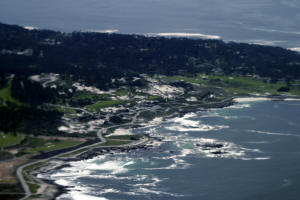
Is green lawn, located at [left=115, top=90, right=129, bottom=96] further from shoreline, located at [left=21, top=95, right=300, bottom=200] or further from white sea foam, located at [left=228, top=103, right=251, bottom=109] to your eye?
white sea foam, located at [left=228, top=103, right=251, bottom=109]

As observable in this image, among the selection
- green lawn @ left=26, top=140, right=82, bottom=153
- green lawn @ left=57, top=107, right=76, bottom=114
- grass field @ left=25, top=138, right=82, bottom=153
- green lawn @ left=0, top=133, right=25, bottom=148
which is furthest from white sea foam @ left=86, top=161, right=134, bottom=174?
green lawn @ left=57, top=107, right=76, bottom=114

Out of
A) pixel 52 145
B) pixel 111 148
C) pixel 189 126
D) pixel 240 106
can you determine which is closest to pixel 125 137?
pixel 111 148

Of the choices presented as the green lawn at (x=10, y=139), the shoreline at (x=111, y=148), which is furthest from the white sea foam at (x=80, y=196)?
the green lawn at (x=10, y=139)

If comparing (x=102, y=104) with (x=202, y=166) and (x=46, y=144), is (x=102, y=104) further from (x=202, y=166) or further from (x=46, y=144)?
(x=202, y=166)

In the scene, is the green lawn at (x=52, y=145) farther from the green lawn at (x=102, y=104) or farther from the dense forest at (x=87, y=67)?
the green lawn at (x=102, y=104)

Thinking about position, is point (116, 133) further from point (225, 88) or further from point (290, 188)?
point (225, 88)
